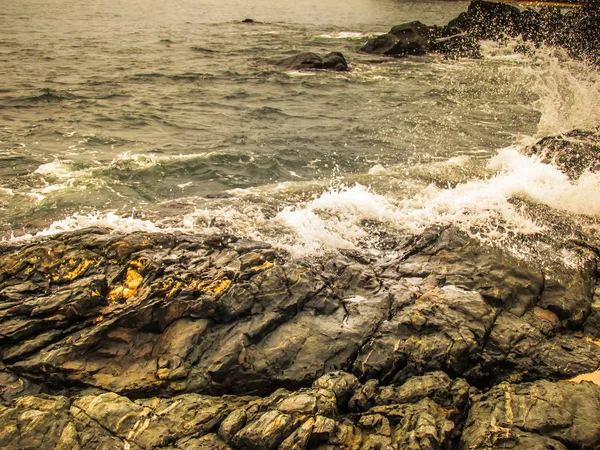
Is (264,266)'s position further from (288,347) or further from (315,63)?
(315,63)

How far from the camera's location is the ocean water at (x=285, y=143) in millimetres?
8500

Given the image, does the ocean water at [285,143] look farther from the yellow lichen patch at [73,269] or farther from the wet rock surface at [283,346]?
the yellow lichen patch at [73,269]

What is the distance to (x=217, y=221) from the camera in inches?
328

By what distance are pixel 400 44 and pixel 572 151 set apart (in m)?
22.5

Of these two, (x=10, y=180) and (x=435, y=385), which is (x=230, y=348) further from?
(x=10, y=180)

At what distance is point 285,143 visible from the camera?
48.0ft

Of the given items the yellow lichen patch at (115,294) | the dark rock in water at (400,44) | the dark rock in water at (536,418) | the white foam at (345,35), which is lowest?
the dark rock in water at (536,418)

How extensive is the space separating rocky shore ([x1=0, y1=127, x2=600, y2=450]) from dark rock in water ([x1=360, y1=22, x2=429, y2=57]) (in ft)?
87.3

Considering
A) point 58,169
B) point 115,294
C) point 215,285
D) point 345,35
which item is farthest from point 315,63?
point 115,294

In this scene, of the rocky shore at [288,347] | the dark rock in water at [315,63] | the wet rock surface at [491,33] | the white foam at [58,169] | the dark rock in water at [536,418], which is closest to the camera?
the dark rock in water at [536,418]

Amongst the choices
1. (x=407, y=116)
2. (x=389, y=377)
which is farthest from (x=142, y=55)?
(x=389, y=377)

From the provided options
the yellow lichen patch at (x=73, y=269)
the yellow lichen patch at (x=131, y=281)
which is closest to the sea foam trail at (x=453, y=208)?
the yellow lichen patch at (x=131, y=281)

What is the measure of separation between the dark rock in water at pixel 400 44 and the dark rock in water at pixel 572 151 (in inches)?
822

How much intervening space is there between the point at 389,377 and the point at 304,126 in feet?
41.6
